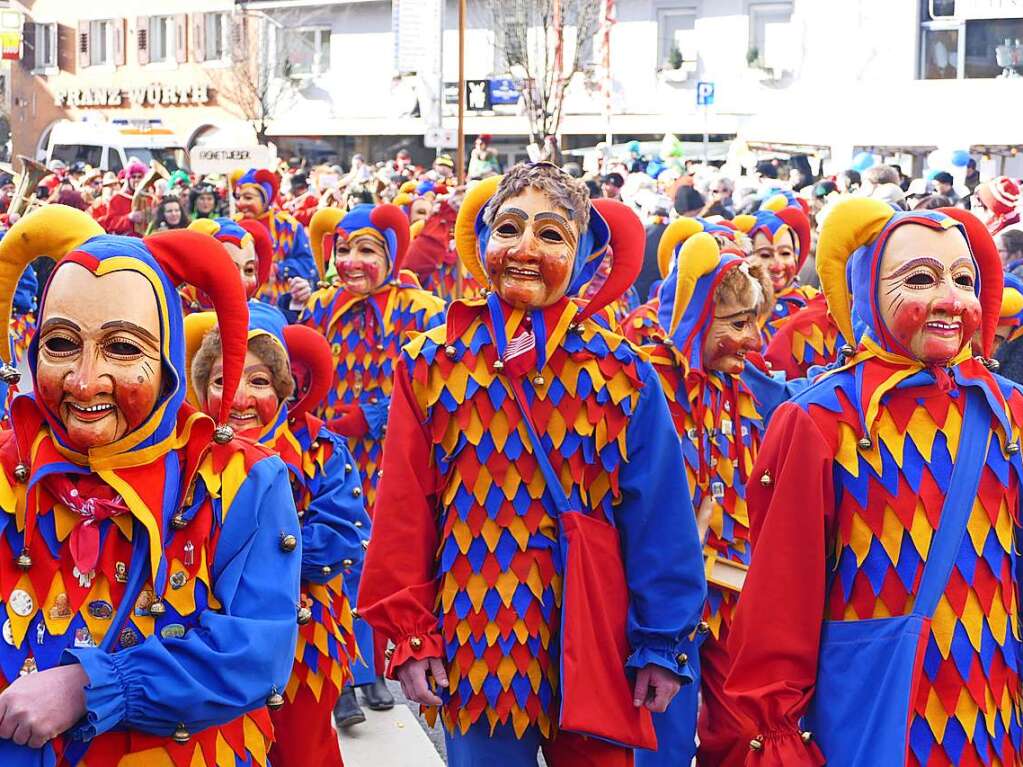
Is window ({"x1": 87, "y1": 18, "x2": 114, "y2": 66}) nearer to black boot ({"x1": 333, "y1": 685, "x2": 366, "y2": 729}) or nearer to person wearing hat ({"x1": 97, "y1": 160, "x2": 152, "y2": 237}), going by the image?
person wearing hat ({"x1": 97, "y1": 160, "x2": 152, "y2": 237})

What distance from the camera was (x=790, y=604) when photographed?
143 inches

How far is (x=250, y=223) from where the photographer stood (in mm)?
9867

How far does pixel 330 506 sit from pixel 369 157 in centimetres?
4197

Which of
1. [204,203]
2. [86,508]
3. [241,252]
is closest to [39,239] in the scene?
[86,508]

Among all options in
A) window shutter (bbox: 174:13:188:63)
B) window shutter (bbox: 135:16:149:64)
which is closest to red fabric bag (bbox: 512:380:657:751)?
window shutter (bbox: 174:13:188:63)

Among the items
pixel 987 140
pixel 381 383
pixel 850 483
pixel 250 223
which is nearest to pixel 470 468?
pixel 850 483

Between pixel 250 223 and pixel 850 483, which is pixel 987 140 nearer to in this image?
pixel 250 223

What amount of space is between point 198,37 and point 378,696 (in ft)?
151

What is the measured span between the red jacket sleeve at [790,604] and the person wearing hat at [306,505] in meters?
1.65

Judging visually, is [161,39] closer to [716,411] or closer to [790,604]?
[716,411]

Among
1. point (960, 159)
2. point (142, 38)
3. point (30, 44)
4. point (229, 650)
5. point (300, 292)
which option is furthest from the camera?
point (30, 44)

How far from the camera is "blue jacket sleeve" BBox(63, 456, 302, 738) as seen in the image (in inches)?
115

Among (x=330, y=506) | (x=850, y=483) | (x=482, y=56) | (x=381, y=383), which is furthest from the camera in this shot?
(x=482, y=56)

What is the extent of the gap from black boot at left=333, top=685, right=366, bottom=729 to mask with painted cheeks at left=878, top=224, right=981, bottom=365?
352 centimetres
